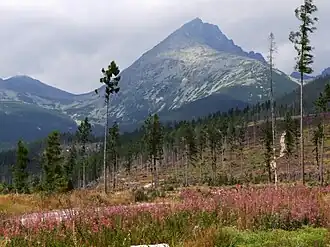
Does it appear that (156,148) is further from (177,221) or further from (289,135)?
(177,221)

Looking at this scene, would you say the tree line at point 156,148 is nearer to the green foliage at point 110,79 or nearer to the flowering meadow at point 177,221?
the green foliage at point 110,79

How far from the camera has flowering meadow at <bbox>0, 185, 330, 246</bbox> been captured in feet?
25.6

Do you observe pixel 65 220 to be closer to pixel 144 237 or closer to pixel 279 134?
pixel 144 237

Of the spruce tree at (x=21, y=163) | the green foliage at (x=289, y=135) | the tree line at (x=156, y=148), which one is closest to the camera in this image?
the tree line at (x=156, y=148)

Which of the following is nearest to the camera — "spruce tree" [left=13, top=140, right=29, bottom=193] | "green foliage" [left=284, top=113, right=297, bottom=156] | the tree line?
the tree line

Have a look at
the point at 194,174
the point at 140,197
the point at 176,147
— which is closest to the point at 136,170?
the point at 176,147

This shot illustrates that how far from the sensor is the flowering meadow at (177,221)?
7.80m

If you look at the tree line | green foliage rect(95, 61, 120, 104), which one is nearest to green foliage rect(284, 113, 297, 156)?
the tree line

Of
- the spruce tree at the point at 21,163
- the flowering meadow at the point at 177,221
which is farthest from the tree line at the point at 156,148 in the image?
the flowering meadow at the point at 177,221

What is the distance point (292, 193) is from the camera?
11039mm

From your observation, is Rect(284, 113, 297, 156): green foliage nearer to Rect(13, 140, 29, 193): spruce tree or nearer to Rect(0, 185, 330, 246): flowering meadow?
Rect(13, 140, 29, 193): spruce tree

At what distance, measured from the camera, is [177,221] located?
28.7ft

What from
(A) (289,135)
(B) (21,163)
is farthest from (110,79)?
(A) (289,135)

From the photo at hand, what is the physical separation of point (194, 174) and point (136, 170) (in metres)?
33.5
